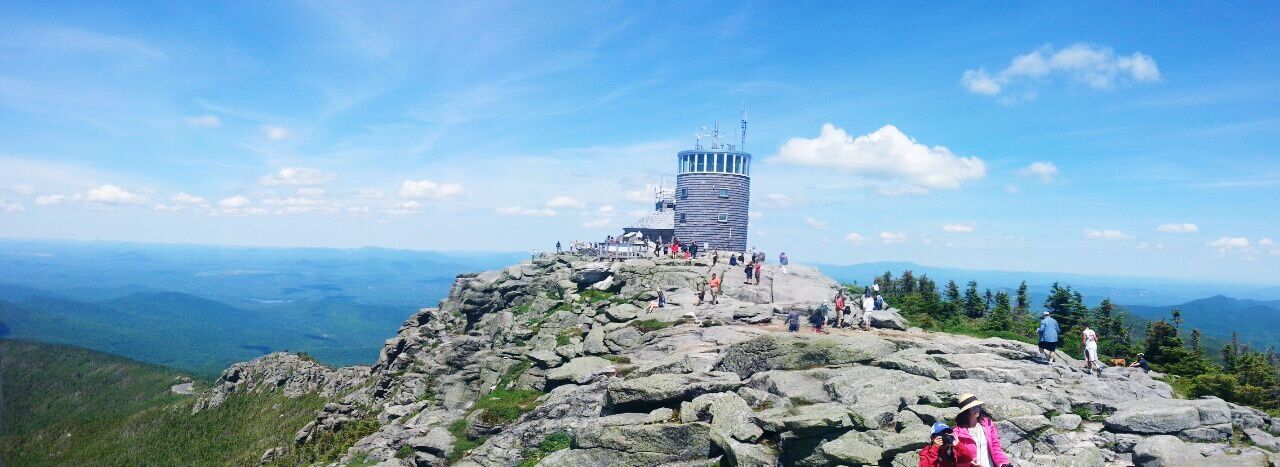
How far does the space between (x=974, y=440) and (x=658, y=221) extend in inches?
2061

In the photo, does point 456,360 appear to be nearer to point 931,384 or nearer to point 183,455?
point 931,384

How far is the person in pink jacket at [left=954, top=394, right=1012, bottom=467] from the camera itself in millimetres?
10312

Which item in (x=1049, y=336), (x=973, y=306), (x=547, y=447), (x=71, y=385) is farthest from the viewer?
(x=71, y=385)

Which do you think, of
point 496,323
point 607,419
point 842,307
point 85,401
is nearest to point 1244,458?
point 607,419

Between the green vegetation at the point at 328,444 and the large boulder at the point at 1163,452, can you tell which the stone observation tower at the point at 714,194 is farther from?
the large boulder at the point at 1163,452

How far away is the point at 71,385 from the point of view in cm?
12875

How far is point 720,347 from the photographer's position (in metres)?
24.9

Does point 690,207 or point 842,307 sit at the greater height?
point 690,207

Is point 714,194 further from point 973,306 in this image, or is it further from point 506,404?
point 506,404

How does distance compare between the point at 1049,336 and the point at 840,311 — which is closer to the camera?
the point at 1049,336

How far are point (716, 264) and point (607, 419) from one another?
29338 millimetres

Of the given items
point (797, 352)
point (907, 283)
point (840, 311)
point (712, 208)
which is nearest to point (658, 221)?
point (712, 208)

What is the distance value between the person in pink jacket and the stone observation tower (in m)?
46.5

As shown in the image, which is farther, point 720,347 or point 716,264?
point 716,264
